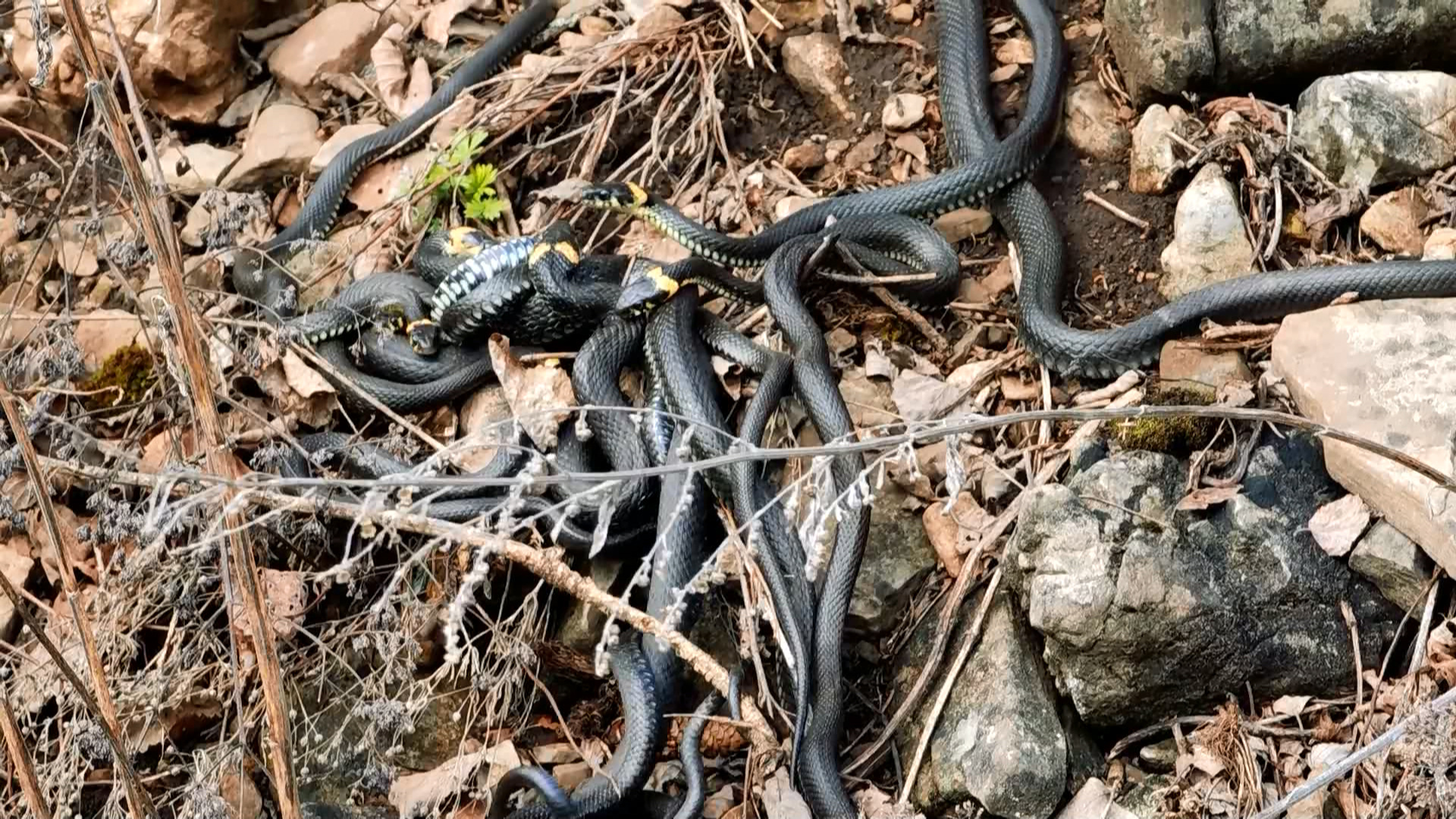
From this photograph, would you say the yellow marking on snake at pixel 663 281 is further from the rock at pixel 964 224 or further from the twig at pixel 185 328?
→ the twig at pixel 185 328

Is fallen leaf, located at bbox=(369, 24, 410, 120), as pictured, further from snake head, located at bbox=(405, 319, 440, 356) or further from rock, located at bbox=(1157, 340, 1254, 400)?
rock, located at bbox=(1157, 340, 1254, 400)

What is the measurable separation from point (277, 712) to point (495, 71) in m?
4.93

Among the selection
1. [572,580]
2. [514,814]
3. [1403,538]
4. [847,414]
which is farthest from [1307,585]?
[514,814]

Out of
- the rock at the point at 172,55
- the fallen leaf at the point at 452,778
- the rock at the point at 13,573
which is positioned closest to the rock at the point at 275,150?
the rock at the point at 172,55

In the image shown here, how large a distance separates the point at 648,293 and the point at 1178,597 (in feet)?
8.34

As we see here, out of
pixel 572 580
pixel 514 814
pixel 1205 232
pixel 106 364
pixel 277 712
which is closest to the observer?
pixel 277 712

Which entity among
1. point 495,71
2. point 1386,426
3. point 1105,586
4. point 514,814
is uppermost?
point 495,71

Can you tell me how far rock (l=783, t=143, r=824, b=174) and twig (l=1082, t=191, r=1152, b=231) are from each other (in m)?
1.31

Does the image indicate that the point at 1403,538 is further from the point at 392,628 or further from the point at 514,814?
the point at 392,628

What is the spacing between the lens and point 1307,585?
14.6 ft

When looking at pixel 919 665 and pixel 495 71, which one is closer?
pixel 919 665

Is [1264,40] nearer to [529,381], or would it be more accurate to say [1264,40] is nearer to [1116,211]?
[1116,211]

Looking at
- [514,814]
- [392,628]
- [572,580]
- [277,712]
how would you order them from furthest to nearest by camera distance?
[392,628] < [514,814] < [572,580] < [277,712]

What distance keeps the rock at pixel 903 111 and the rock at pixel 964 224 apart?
0.56m
